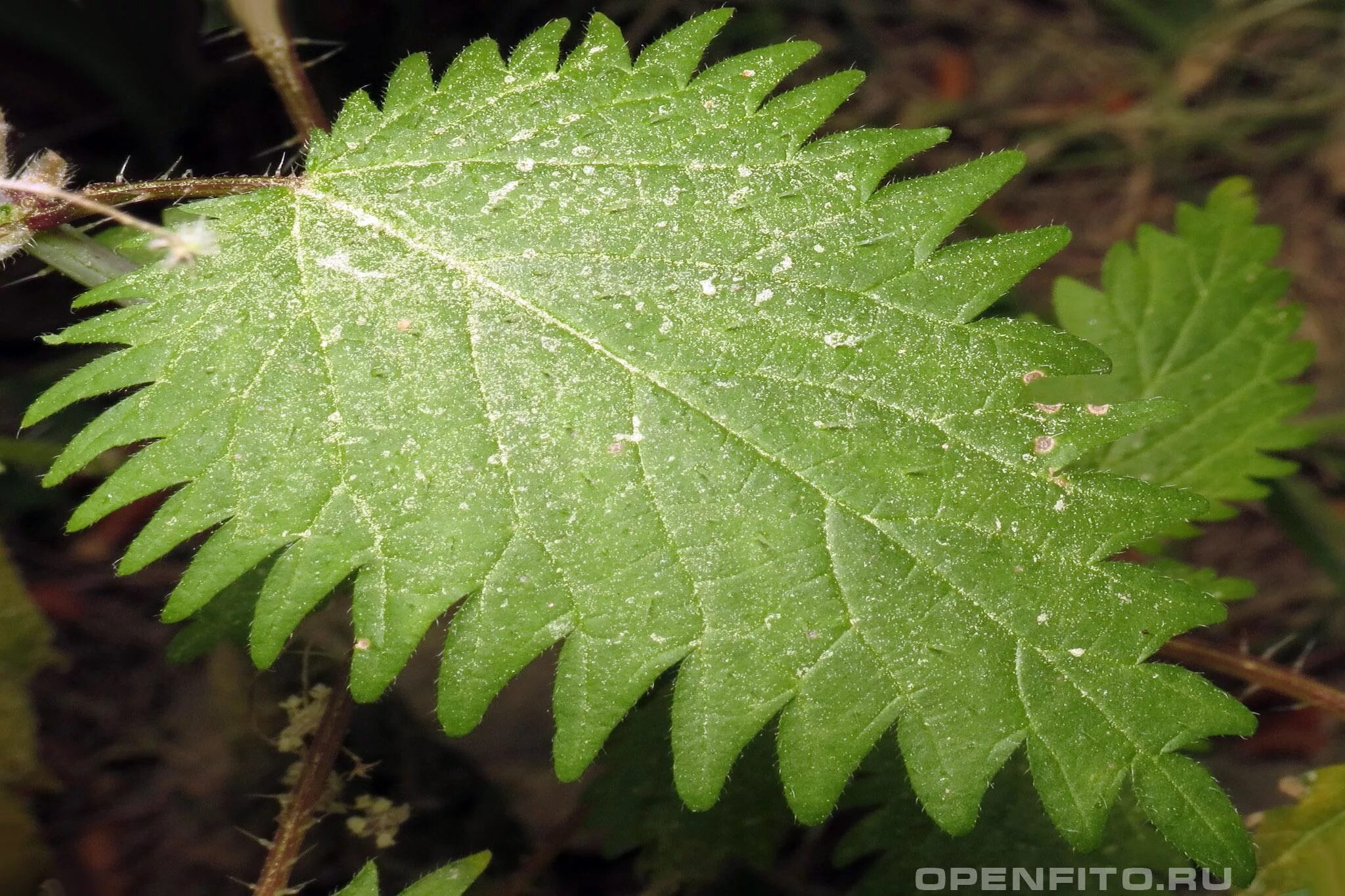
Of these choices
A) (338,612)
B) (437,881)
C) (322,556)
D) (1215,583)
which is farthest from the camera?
(338,612)

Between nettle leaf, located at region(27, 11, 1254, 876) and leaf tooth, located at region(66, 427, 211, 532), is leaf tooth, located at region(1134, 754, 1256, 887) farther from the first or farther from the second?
leaf tooth, located at region(66, 427, 211, 532)

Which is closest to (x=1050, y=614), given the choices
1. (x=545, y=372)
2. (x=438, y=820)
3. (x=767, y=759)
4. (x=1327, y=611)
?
(x=545, y=372)

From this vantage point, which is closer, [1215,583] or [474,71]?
[474,71]

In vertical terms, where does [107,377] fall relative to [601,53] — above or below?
below

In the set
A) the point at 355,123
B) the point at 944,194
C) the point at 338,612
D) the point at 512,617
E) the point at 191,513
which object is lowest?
the point at 338,612

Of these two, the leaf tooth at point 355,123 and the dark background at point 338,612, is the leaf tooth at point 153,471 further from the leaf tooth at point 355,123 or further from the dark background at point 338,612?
the dark background at point 338,612

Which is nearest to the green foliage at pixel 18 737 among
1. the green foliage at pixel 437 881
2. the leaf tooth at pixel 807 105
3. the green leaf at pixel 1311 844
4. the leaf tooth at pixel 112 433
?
the leaf tooth at pixel 112 433

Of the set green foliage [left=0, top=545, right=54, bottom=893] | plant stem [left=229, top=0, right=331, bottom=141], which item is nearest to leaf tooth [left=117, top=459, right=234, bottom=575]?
plant stem [left=229, top=0, right=331, bottom=141]

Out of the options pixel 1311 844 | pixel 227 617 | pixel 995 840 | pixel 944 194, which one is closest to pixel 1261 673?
pixel 1311 844

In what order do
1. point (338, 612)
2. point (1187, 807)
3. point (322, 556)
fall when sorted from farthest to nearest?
point (338, 612)
point (322, 556)
point (1187, 807)

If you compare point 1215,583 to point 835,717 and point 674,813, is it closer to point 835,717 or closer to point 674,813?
point 835,717
